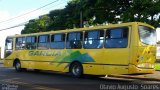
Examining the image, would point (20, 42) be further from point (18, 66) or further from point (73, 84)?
point (73, 84)

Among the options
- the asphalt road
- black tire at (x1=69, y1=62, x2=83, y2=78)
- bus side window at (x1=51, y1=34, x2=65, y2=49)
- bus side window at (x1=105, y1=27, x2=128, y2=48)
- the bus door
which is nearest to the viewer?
the asphalt road

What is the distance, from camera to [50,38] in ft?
79.2

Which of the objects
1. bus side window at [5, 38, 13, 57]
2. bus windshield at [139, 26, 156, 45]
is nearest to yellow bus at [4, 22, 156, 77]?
bus windshield at [139, 26, 156, 45]

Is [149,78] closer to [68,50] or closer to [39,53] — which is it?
[68,50]

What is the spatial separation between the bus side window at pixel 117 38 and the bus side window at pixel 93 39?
20.2 inches

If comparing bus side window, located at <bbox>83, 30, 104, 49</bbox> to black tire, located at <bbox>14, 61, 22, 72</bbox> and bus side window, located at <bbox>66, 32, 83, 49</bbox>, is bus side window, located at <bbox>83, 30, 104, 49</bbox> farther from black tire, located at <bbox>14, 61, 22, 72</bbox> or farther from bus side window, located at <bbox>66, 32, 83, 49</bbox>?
black tire, located at <bbox>14, 61, 22, 72</bbox>

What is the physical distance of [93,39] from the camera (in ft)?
67.5

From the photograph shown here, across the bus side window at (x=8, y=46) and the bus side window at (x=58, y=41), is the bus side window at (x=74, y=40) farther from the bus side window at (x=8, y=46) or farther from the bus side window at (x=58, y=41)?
the bus side window at (x=8, y=46)

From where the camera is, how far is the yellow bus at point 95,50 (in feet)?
59.8

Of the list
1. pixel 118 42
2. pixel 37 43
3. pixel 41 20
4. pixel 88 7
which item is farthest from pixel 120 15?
pixel 41 20

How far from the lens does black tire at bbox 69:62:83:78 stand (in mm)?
21312

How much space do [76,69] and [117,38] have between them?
3953 millimetres

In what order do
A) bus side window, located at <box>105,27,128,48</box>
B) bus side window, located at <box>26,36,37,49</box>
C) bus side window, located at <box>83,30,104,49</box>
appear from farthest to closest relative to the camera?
1. bus side window, located at <box>26,36,37,49</box>
2. bus side window, located at <box>83,30,104,49</box>
3. bus side window, located at <box>105,27,128,48</box>

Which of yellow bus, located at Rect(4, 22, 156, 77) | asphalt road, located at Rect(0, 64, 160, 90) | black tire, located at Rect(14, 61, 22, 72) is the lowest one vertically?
asphalt road, located at Rect(0, 64, 160, 90)
